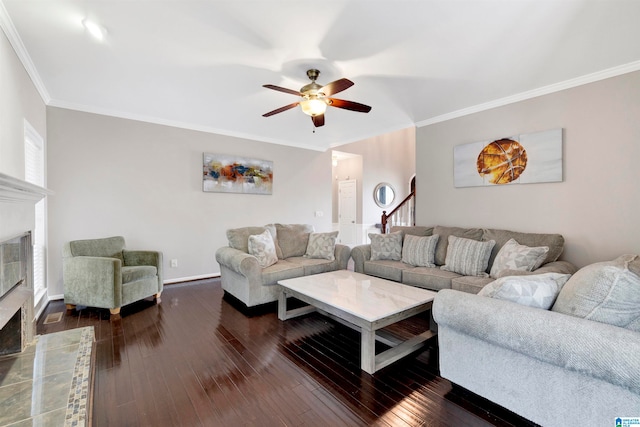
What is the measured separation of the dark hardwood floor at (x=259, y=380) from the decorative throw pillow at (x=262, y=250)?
0.77m

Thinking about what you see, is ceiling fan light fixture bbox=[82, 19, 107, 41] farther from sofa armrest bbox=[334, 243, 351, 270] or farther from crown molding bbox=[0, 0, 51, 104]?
sofa armrest bbox=[334, 243, 351, 270]

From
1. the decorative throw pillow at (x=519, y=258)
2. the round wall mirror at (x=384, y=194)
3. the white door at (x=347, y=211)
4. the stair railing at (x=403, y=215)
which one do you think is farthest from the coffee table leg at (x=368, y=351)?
the round wall mirror at (x=384, y=194)

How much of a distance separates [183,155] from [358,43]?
3.38 meters

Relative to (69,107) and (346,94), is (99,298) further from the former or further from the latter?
(346,94)

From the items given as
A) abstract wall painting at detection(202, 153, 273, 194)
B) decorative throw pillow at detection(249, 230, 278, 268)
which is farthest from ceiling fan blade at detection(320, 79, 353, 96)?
abstract wall painting at detection(202, 153, 273, 194)

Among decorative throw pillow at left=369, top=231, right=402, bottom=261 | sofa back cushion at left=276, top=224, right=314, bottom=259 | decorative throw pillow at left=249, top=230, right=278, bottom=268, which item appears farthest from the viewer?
sofa back cushion at left=276, top=224, right=314, bottom=259

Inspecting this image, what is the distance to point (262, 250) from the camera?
11.8ft

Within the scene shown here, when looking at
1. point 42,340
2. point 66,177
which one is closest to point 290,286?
point 42,340

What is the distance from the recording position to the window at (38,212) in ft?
9.96

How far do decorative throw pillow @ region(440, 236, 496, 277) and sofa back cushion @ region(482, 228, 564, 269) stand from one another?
15 centimetres

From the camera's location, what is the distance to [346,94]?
3500mm

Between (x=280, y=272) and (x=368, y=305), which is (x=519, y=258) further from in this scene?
(x=280, y=272)

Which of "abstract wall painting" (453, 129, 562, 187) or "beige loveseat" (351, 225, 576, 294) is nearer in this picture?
"beige loveseat" (351, 225, 576, 294)

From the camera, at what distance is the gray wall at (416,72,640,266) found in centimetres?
282
